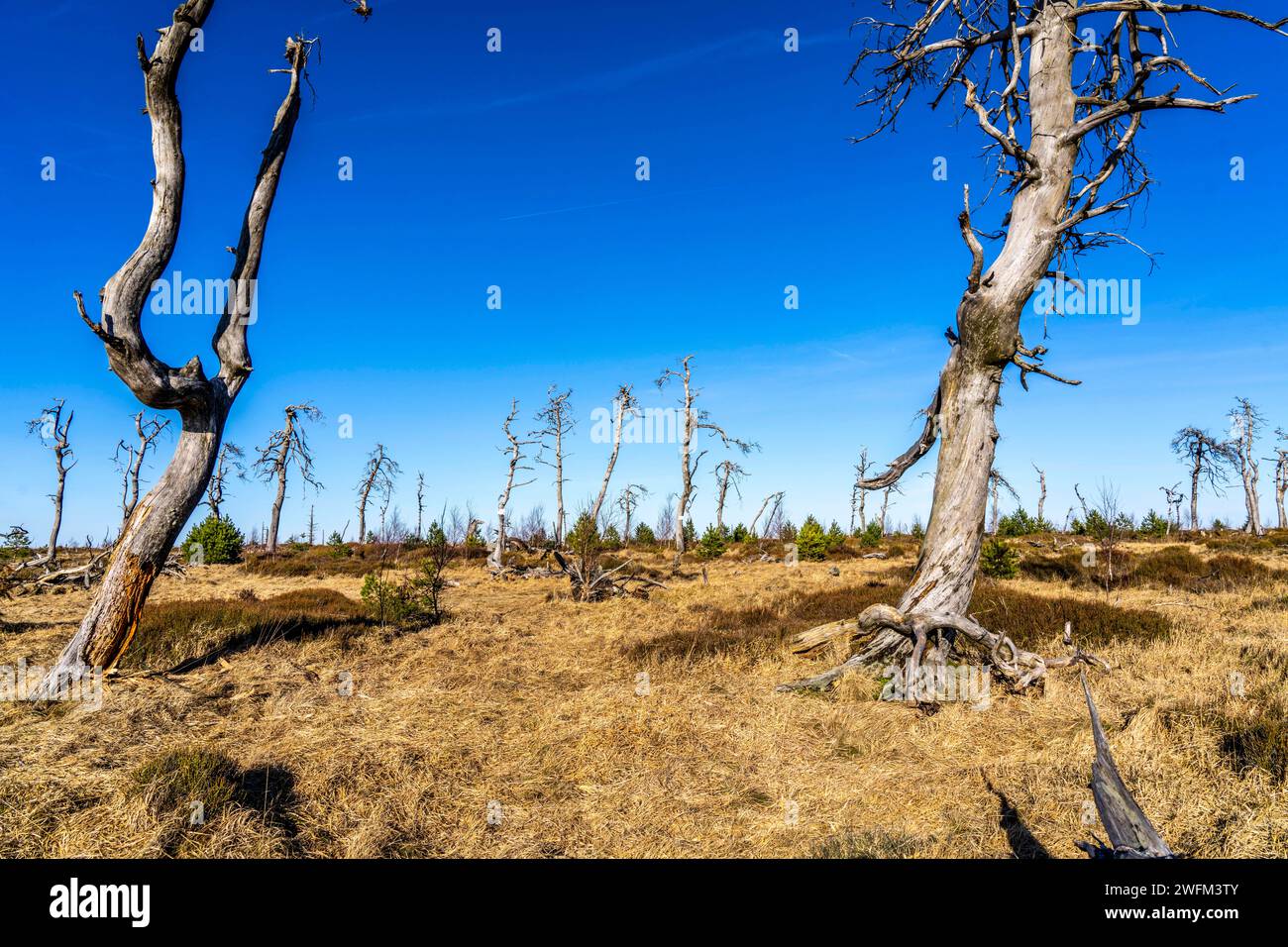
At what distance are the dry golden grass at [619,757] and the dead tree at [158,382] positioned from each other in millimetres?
700

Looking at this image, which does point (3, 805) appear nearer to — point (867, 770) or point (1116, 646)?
point (867, 770)

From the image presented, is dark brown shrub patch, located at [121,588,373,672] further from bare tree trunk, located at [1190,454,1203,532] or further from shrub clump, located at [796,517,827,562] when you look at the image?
bare tree trunk, located at [1190,454,1203,532]

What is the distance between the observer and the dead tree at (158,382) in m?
7.01

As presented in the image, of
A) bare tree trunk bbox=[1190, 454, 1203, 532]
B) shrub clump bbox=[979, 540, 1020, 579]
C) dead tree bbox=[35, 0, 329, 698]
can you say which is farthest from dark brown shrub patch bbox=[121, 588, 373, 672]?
bare tree trunk bbox=[1190, 454, 1203, 532]

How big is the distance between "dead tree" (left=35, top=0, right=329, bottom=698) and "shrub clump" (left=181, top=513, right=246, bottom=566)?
2215cm

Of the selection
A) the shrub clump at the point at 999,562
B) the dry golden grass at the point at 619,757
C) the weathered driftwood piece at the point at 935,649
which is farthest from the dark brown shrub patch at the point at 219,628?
the shrub clump at the point at 999,562

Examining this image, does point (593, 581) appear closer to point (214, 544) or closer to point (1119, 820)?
point (1119, 820)

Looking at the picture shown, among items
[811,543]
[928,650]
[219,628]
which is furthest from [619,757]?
[811,543]

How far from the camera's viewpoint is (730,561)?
85.3 ft

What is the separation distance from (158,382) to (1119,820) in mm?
8946

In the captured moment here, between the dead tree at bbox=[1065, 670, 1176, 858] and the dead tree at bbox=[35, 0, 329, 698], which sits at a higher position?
the dead tree at bbox=[35, 0, 329, 698]

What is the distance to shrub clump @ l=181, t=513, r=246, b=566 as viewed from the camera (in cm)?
2686
